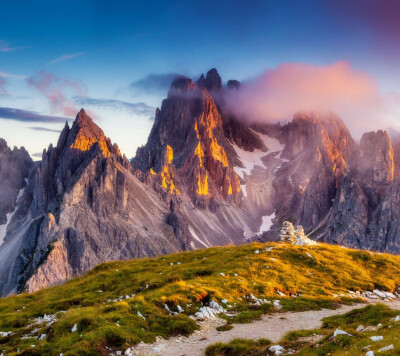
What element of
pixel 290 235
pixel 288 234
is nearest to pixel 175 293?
pixel 290 235

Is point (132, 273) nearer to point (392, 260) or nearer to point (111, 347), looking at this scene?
point (111, 347)

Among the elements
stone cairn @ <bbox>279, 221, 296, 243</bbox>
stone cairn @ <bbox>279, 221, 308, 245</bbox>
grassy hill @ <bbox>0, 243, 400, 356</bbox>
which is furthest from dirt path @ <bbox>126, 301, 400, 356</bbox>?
stone cairn @ <bbox>279, 221, 296, 243</bbox>

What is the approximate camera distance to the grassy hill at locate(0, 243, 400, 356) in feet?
72.6

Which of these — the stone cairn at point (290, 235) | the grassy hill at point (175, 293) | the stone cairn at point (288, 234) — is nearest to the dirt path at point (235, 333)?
the grassy hill at point (175, 293)

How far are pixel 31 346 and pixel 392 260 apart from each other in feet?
133

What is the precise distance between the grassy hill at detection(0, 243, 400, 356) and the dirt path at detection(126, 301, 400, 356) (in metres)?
0.76

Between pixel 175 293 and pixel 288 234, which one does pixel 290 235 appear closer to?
pixel 288 234

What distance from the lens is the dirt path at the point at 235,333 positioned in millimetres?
20906

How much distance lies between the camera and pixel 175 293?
96.0 ft

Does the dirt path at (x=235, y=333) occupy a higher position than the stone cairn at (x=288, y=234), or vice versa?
the stone cairn at (x=288, y=234)

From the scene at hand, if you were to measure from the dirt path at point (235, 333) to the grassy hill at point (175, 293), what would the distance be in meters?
0.76

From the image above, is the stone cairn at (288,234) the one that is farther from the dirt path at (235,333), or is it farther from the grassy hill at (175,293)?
the dirt path at (235,333)

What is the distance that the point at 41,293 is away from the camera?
41469 millimetres

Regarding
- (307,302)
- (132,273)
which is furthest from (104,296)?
(307,302)
